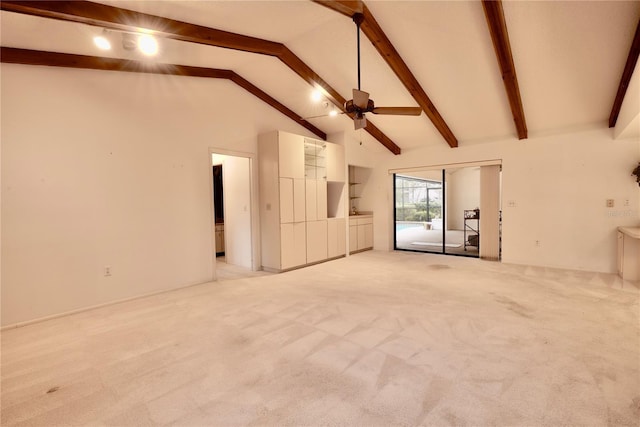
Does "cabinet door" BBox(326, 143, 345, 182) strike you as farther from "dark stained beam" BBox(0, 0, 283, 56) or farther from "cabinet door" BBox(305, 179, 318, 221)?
"dark stained beam" BBox(0, 0, 283, 56)

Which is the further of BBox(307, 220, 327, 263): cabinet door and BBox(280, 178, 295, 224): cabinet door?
BBox(307, 220, 327, 263): cabinet door

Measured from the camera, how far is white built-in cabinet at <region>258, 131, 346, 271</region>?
536cm

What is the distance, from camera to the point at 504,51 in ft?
11.7

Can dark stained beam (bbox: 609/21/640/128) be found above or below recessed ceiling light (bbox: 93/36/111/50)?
below

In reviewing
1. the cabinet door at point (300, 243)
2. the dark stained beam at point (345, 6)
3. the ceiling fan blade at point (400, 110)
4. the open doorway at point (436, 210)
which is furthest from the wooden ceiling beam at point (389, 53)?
the cabinet door at point (300, 243)

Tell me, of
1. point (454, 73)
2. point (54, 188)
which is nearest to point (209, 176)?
point (54, 188)

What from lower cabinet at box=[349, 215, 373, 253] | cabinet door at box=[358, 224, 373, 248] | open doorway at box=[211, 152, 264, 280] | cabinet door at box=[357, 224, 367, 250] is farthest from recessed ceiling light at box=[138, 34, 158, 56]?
cabinet door at box=[358, 224, 373, 248]

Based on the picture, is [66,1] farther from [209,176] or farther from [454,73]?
[454,73]

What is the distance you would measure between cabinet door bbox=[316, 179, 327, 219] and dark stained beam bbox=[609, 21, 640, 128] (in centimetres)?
467

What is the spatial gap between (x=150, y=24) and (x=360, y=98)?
228 cm

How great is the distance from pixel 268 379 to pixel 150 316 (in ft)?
6.57

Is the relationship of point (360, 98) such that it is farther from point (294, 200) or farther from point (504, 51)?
point (294, 200)

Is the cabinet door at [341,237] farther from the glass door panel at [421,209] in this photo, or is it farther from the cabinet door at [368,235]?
the glass door panel at [421,209]

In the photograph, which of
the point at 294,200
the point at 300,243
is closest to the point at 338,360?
the point at 300,243
